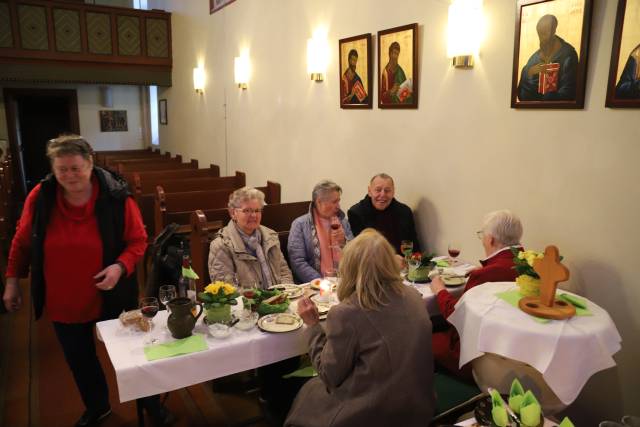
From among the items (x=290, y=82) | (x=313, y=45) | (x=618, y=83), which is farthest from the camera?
(x=290, y=82)

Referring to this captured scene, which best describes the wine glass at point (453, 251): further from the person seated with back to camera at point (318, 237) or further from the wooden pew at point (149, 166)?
the wooden pew at point (149, 166)

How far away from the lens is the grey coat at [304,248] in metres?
3.28

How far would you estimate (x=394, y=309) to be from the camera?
5.95 ft

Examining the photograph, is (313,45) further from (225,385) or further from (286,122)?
(225,385)

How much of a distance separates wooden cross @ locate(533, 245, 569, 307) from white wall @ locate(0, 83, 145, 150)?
11584 millimetres

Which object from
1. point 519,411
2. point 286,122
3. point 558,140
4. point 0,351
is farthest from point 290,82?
point 519,411

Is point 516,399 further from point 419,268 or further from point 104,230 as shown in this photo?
point 104,230

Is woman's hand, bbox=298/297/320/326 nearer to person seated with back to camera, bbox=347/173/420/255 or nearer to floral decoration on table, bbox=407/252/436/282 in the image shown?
floral decoration on table, bbox=407/252/436/282

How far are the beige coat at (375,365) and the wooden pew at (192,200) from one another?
339cm

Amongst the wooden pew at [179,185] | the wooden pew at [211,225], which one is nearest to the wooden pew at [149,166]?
the wooden pew at [179,185]

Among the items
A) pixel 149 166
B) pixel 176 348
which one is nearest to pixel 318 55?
pixel 176 348

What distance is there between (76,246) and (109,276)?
227 millimetres

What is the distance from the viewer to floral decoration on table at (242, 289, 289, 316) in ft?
7.54

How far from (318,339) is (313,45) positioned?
3.76 m
